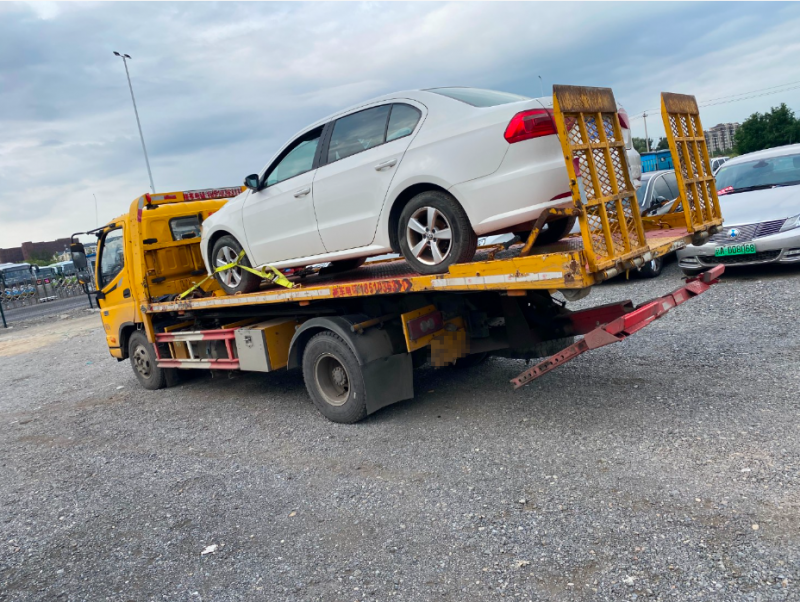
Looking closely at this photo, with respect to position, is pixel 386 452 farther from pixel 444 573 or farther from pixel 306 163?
pixel 306 163

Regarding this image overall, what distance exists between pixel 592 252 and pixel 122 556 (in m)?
3.39

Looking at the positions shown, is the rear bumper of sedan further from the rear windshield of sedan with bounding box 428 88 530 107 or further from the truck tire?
the rear windshield of sedan with bounding box 428 88 530 107

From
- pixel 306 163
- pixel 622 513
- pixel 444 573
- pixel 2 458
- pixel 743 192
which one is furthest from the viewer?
pixel 743 192

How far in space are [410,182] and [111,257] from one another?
17.8ft

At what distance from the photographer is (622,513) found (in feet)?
11.0

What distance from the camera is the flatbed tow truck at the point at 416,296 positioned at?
4.04 meters

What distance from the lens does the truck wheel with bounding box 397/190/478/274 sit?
4.39m

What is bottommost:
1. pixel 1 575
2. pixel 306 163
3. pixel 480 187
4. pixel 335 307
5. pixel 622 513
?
pixel 622 513

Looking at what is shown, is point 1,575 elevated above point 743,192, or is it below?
below

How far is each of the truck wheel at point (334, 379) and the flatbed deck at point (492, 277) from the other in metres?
0.44

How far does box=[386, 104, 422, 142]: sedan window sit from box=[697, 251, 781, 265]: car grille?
556cm

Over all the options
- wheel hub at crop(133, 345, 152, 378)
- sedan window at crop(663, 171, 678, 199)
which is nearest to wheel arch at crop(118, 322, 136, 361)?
wheel hub at crop(133, 345, 152, 378)

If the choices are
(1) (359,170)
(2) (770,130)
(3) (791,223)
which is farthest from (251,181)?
(2) (770,130)

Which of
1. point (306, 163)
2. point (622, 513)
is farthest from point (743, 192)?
point (622, 513)
